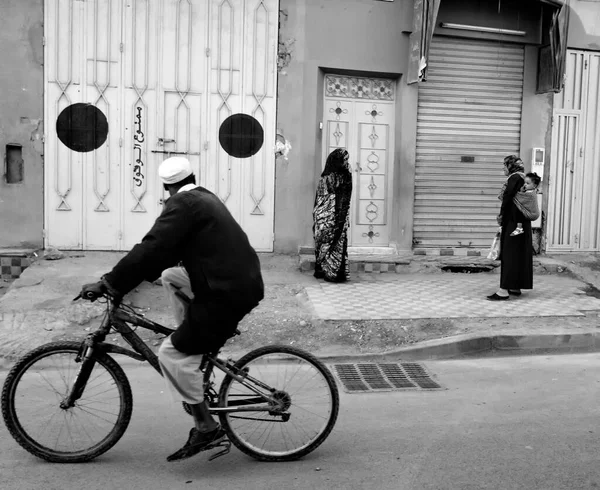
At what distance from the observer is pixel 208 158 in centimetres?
959

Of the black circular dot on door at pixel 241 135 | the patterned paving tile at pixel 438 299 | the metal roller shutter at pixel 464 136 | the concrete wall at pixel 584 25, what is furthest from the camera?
the concrete wall at pixel 584 25

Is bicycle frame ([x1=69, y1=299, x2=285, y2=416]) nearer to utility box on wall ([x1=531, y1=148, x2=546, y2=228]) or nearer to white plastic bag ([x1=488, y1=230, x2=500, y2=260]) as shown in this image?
white plastic bag ([x1=488, y1=230, x2=500, y2=260])

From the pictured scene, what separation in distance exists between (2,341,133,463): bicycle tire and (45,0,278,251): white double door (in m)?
5.76

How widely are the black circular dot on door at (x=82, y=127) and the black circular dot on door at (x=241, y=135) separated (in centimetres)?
163

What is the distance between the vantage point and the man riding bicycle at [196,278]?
3.62m

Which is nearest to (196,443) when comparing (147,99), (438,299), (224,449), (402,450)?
(224,449)

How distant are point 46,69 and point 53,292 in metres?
3.25

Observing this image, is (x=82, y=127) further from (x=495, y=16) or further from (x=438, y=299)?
(x=495, y=16)

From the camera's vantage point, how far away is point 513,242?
8.04 m

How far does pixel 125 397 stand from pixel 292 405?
0.95 metres

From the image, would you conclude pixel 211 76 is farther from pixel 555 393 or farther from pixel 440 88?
pixel 555 393

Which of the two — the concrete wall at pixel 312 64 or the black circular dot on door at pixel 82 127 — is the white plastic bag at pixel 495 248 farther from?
the black circular dot on door at pixel 82 127

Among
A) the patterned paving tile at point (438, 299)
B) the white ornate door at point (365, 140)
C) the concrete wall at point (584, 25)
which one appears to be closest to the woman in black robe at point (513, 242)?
the patterned paving tile at point (438, 299)

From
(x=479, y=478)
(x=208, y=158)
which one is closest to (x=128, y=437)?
(x=479, y=478)
